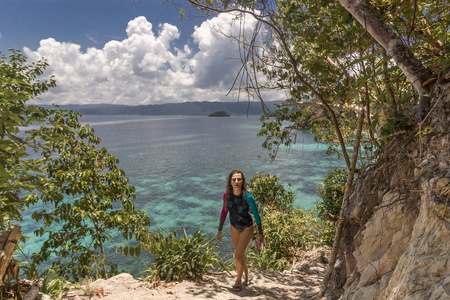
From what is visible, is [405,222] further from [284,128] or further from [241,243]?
[284,128]

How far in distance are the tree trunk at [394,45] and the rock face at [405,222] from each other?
163 millimetres

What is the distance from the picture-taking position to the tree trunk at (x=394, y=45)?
2383 mm

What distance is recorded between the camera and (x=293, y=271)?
6.53m

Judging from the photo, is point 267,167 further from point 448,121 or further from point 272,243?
point 448,121

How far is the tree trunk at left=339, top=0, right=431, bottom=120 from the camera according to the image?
7.82 feet

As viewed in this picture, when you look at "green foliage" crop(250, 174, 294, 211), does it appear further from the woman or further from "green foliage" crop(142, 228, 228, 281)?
the woman

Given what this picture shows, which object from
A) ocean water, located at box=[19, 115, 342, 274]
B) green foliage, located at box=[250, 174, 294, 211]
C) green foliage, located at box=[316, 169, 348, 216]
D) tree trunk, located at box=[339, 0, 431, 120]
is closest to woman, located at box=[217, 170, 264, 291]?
tree trunk, located at box=[339, 0, 431, 120]

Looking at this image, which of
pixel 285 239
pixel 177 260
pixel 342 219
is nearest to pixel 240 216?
pixel 177 260

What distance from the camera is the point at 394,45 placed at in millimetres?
2383

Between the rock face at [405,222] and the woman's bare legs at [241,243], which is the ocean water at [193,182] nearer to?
the woman's bare legs at [241,243]

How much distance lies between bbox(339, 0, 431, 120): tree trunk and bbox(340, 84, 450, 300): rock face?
6.4 inches

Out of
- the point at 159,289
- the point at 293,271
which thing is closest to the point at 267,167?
the point at 293,271

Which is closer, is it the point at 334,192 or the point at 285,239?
the point at 285,239

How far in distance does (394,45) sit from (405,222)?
1635 mm
